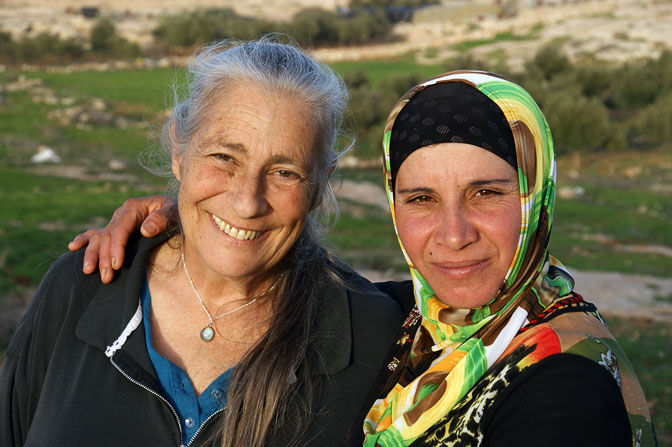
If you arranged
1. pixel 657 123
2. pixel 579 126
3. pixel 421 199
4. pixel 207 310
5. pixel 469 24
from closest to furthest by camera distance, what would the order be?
pixel 421 199 → pixel 207 310 → pixel 579 126 → pixel 657 123 → pixel 469 24

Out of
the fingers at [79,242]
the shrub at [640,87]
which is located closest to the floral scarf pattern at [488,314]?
the fingers at [79,242]

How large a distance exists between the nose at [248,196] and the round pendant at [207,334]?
0.54 metres

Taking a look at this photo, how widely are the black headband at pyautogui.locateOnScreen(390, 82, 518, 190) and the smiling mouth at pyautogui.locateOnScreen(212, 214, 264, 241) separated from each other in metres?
0.59

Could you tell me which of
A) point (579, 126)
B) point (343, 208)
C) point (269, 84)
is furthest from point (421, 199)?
point (579, 126)

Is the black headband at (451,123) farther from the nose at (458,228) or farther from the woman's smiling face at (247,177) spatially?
the woman's smiling face at (247,177)

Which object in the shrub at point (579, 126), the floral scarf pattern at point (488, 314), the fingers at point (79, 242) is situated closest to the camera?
the floral scarf pattern at point (488, 314)

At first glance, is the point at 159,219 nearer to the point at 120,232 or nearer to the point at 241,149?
the point at 120,232

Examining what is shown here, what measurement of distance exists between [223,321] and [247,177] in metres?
0.66

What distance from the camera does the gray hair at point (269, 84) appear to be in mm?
2865

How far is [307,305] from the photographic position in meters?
3.05

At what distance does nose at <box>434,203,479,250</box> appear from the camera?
2.41m

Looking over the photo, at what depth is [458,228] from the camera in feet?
7.95

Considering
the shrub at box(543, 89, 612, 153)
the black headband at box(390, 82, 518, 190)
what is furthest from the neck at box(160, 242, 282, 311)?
the shrub at box(543, 89, 612, 153)

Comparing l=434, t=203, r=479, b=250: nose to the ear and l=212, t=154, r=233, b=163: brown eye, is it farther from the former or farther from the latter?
the ear
